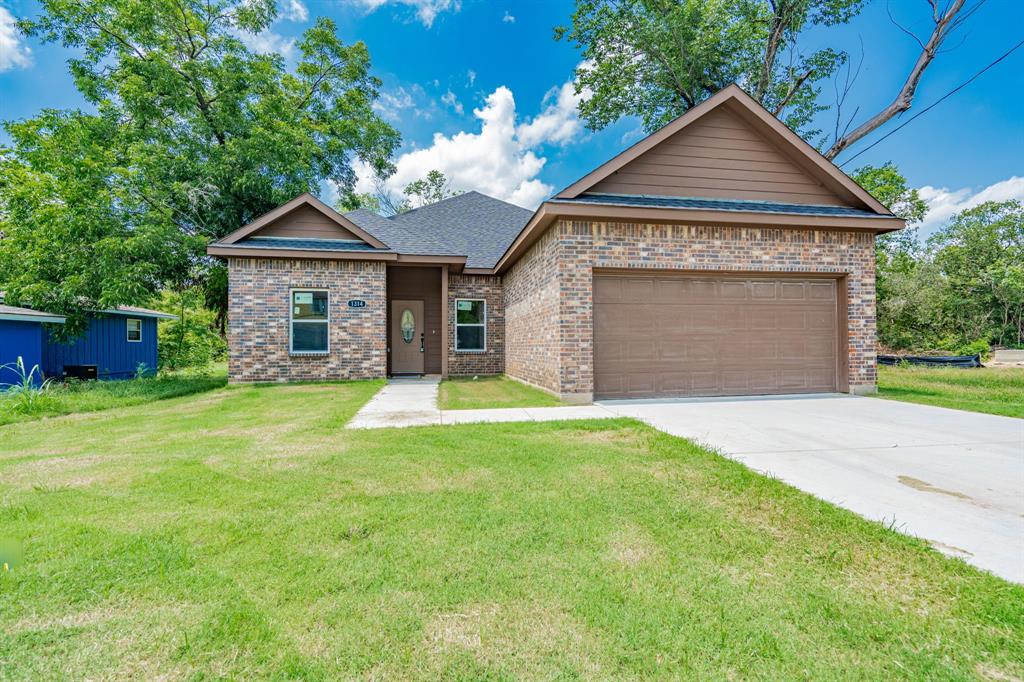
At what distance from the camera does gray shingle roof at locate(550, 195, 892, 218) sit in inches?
303

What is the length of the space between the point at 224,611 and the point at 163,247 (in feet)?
42.2

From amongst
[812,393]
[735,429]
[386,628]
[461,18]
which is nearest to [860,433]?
[735,429]

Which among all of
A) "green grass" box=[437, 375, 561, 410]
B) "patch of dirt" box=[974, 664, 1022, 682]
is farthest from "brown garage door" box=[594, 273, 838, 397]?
"patch of dirt" box=[974, 664, 1022, 682]

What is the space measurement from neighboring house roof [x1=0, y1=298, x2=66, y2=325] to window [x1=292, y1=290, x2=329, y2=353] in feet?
21.9

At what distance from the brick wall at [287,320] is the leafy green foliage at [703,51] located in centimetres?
1343

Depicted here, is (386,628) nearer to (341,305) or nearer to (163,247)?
(341,305)

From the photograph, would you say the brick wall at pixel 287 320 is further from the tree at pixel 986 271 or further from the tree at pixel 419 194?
the tree at pixel 986 271

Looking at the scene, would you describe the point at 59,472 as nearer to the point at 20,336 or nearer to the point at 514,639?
the point at 514,639

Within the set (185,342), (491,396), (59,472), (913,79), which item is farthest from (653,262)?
(185,342)

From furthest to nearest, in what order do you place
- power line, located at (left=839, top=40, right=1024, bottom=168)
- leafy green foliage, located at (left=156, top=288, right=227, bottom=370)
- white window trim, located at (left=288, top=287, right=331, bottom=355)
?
leafy green foliage, located at (left=156, top=288, right=227, bottom=370) < white window trim, located at (left=288, top=287, right=331, bottom=355) < power line, located at (left=839, top=40, right=1024, bottom=168)

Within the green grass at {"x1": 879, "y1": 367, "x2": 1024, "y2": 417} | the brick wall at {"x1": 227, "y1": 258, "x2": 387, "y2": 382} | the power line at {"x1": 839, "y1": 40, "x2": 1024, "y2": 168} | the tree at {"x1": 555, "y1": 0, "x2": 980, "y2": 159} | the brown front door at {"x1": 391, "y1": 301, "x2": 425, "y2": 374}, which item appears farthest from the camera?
the tree at {"x1": 555, "y1": 0, "x2": 980, "y2": 159}

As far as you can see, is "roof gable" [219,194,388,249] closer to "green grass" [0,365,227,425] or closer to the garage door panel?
"green grass" [0,365,227,425]

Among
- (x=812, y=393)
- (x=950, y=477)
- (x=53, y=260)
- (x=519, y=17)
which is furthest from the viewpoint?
(x=519, y=17)

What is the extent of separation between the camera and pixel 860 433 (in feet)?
16.5
